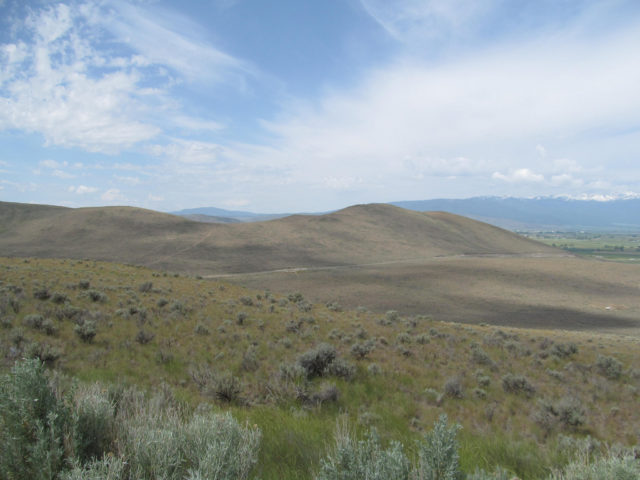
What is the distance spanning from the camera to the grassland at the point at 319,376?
4.98 m

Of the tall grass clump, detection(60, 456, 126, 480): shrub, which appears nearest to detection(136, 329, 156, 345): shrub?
detection(60, 456, 126, 480): shrub

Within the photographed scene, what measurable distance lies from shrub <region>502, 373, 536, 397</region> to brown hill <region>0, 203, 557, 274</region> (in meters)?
59.0

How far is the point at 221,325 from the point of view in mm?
12023

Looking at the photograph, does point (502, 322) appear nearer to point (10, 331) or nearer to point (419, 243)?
point (10, 331)

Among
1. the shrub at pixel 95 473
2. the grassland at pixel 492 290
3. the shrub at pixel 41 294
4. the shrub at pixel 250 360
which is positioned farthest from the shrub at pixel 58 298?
the grassland at pixel 492 290

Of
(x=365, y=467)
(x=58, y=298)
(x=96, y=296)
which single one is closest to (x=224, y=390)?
(x=365, y=467)

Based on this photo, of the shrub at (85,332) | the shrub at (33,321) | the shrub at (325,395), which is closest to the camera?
the shrub at (325,395)

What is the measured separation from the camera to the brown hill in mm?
72062

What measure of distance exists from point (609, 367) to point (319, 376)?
435 inches

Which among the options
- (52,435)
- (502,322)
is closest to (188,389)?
(52,435)

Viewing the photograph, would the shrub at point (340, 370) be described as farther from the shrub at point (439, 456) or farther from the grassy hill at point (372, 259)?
the grassy hill at point (372, 259)

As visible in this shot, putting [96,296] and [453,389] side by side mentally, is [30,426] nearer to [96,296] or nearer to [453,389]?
[453,389]

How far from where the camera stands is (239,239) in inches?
3556

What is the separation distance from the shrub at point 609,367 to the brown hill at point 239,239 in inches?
2320
